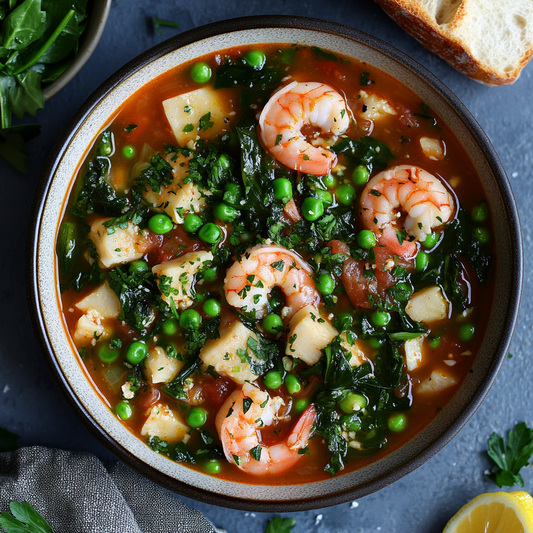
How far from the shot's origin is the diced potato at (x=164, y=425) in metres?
3.75

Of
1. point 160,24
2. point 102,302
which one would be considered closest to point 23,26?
point 160,24

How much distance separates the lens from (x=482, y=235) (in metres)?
3.72

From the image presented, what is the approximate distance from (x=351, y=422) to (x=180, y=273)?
161cm

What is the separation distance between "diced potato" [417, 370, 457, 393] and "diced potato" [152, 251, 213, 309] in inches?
70.1

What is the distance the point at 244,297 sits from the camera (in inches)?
137

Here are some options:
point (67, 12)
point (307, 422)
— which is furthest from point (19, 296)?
point (307, 422)

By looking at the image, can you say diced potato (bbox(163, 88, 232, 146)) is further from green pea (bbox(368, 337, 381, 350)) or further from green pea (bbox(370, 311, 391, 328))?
green pea (bbox(368, 337, 381, 350))

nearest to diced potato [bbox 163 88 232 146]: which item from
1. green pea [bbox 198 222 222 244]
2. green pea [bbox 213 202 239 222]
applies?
green pea [bbox 213 202 239 222]

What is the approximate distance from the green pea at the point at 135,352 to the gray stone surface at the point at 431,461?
0.84 meters

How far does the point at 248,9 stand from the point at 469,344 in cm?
298

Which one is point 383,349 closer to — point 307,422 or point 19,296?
point 307,422

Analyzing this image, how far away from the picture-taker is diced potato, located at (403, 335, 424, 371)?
3.77 metres

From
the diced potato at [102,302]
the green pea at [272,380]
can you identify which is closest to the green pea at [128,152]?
the diced potato at [102,302]

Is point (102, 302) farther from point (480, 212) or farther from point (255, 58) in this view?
point (480, 212)
